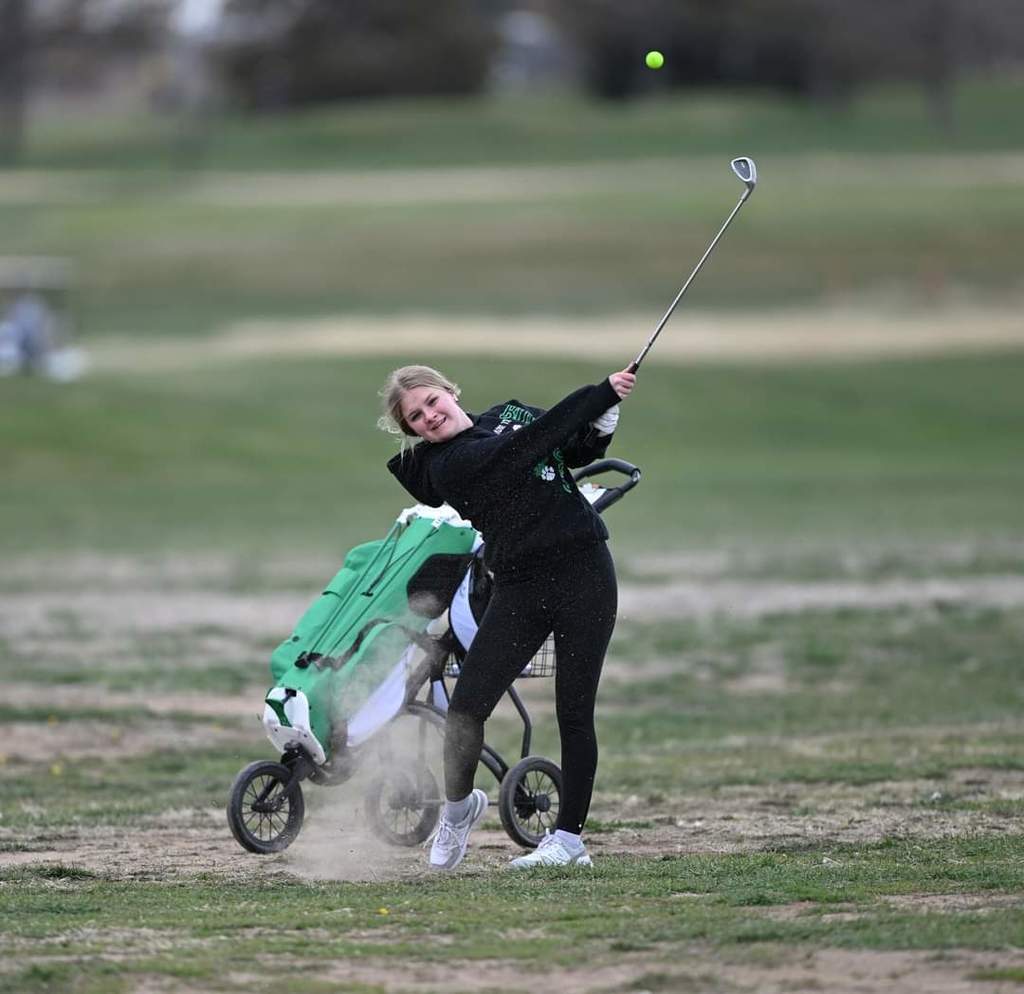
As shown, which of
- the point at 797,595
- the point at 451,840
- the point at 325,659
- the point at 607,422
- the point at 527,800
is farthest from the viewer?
the point at 797,595

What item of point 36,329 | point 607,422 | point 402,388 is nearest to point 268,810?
point 402,388

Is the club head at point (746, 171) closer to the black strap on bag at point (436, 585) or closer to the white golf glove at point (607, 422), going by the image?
the white golf glove at point (607, 422)

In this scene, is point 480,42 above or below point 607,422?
above

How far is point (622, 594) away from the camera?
17234mm

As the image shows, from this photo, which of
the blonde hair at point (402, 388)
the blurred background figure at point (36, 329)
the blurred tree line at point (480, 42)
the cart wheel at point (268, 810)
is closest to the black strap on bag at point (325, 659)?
the cart wheel at point (268, 810)

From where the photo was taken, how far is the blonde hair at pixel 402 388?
7.26 m

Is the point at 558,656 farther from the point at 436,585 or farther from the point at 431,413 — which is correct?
the point at 431,413

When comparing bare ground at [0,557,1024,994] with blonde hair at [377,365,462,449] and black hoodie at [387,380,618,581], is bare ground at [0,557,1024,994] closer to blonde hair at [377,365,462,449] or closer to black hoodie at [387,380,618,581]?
black hoodie at [387,380,618,581]

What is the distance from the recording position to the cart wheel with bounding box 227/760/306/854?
7.59 m

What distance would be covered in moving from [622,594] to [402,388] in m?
10.1

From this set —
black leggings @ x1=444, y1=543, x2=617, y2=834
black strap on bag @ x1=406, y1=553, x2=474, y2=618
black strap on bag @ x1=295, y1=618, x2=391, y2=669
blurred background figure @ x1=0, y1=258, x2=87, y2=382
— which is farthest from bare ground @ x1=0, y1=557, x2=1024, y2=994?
blurred background figure @ x1=0, y1=258, x2=87, y2=382

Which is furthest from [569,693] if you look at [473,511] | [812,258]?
[812,258]

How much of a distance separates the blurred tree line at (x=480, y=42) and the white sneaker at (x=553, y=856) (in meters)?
72.4

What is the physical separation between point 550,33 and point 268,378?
8042 centimetres
